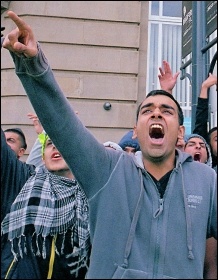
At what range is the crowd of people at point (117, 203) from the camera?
65.6 inches

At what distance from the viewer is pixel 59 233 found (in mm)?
2420

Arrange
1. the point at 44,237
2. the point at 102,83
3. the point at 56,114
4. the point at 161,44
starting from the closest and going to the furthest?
the point at 56,114 → the point at 44,237 → the point at 102,83 → the point at 161,44

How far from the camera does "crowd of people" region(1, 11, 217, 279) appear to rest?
5.46 ft

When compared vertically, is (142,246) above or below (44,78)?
below

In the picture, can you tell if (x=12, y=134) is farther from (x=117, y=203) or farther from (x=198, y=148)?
(x=117, y=203)

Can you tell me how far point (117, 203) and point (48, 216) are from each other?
0.76 meters

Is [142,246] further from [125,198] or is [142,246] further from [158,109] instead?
[158,109]

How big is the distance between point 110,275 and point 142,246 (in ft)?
0.59

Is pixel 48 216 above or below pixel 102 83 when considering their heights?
below

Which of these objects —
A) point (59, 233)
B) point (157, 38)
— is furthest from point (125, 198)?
point (157, 38)

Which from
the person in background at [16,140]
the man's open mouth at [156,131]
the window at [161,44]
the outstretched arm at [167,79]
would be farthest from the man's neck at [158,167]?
the window at [161,44]

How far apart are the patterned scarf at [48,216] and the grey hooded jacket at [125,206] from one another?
630mm

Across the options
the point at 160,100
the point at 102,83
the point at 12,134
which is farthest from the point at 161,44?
the point at 160,100

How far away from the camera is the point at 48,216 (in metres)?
2.44
